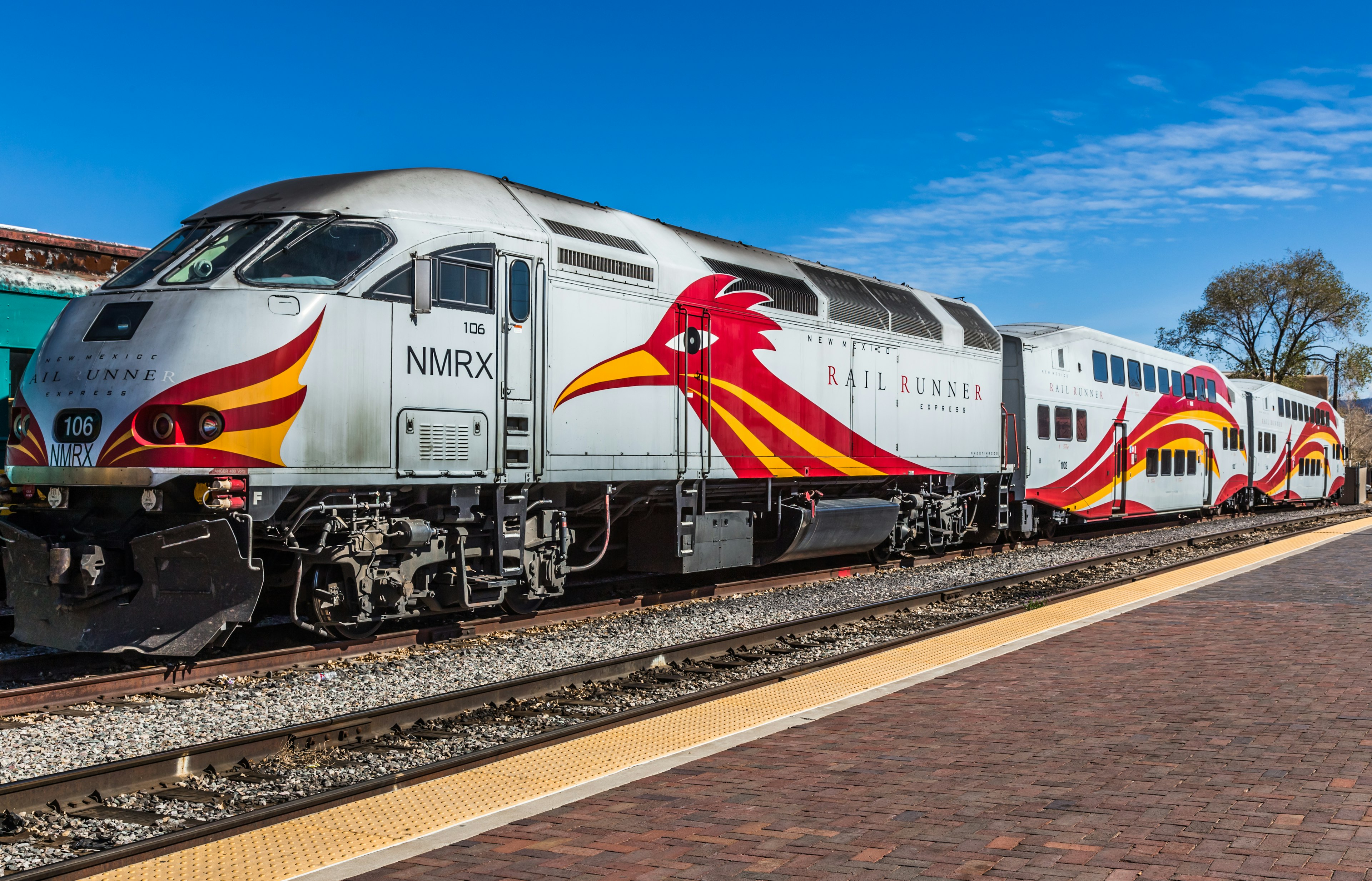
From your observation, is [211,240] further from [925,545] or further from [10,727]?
[925,545]

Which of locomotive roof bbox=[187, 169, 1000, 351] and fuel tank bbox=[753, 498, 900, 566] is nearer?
locomotive roof bbox=[187, 169, 1000, 351]

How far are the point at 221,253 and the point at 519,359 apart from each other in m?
2.78

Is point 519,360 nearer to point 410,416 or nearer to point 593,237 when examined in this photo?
point 410,416

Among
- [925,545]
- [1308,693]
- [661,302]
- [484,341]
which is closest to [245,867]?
[484,341]

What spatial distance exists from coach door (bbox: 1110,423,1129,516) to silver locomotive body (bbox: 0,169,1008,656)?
12.8 meters

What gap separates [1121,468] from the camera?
2450 cm

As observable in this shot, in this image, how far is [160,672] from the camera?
27.7ft

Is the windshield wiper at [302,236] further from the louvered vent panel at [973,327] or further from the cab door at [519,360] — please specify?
the louvered vent panel at [973,327]

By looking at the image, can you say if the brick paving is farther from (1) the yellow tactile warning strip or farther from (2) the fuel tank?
(2) the fuel tank

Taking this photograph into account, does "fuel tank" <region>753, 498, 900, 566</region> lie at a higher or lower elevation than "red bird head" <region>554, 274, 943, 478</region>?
lower

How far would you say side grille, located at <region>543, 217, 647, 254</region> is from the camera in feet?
36.4

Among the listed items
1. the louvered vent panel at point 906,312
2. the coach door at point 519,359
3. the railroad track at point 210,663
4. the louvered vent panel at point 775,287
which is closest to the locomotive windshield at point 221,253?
the coach door at point 519,359

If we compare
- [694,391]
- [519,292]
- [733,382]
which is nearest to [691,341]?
[694,391]

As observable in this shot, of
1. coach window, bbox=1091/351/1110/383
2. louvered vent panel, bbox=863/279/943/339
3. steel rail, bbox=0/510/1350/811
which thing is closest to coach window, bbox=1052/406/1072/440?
coach window, bbox=1091/351/1110/383
